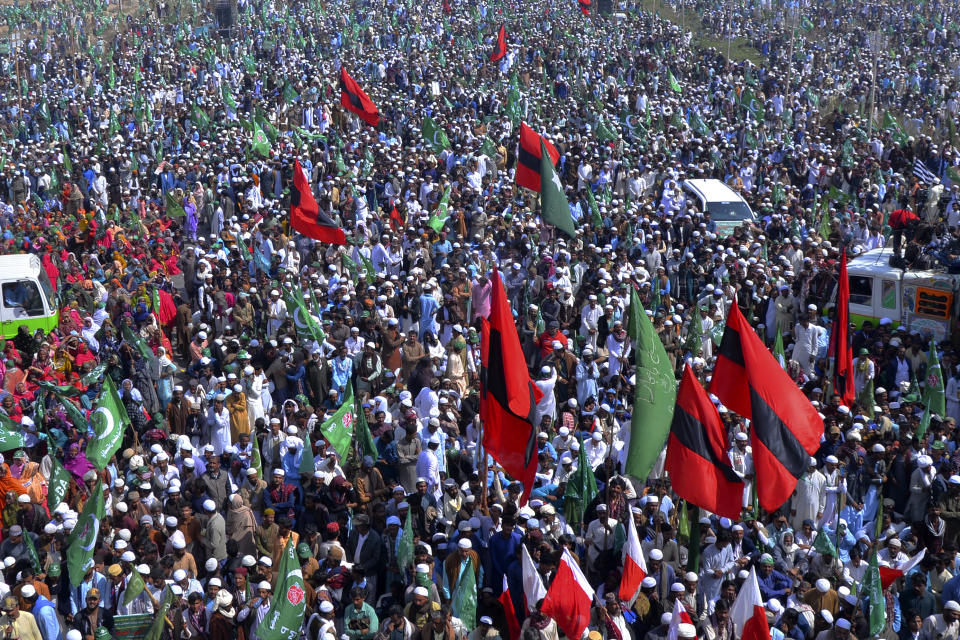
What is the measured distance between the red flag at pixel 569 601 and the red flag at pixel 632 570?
2.05ft

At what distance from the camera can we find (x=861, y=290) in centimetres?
1441

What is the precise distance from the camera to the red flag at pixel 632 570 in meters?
8.79

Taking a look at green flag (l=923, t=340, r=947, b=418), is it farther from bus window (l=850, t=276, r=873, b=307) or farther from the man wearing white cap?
the man wearing white cap

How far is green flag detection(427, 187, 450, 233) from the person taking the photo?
17844 millimetres

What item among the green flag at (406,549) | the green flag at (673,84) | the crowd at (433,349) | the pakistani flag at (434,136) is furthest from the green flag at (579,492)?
the green flag at (673,84)

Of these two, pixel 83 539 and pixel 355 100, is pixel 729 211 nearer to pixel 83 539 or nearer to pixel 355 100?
pixel 355 100

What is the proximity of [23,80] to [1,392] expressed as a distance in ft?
69.8

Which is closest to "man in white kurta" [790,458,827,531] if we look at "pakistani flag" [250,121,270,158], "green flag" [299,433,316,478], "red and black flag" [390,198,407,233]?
"green flag" [299,433,316,478]

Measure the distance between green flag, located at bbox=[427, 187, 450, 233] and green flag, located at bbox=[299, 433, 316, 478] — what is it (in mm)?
7251

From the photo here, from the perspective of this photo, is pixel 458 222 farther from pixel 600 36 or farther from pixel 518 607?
pixel 600 36

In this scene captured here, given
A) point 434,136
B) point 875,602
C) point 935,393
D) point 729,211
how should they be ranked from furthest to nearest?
1. point 434,136
2. point 729,211
3. point 935,393
4. point 875,602

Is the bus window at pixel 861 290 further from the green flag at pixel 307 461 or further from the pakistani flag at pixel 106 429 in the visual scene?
the pakistani flag at pixel 106 429

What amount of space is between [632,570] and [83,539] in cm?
409

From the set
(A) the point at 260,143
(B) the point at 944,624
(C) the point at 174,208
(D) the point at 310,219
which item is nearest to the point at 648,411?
(B) the point at 944,624
